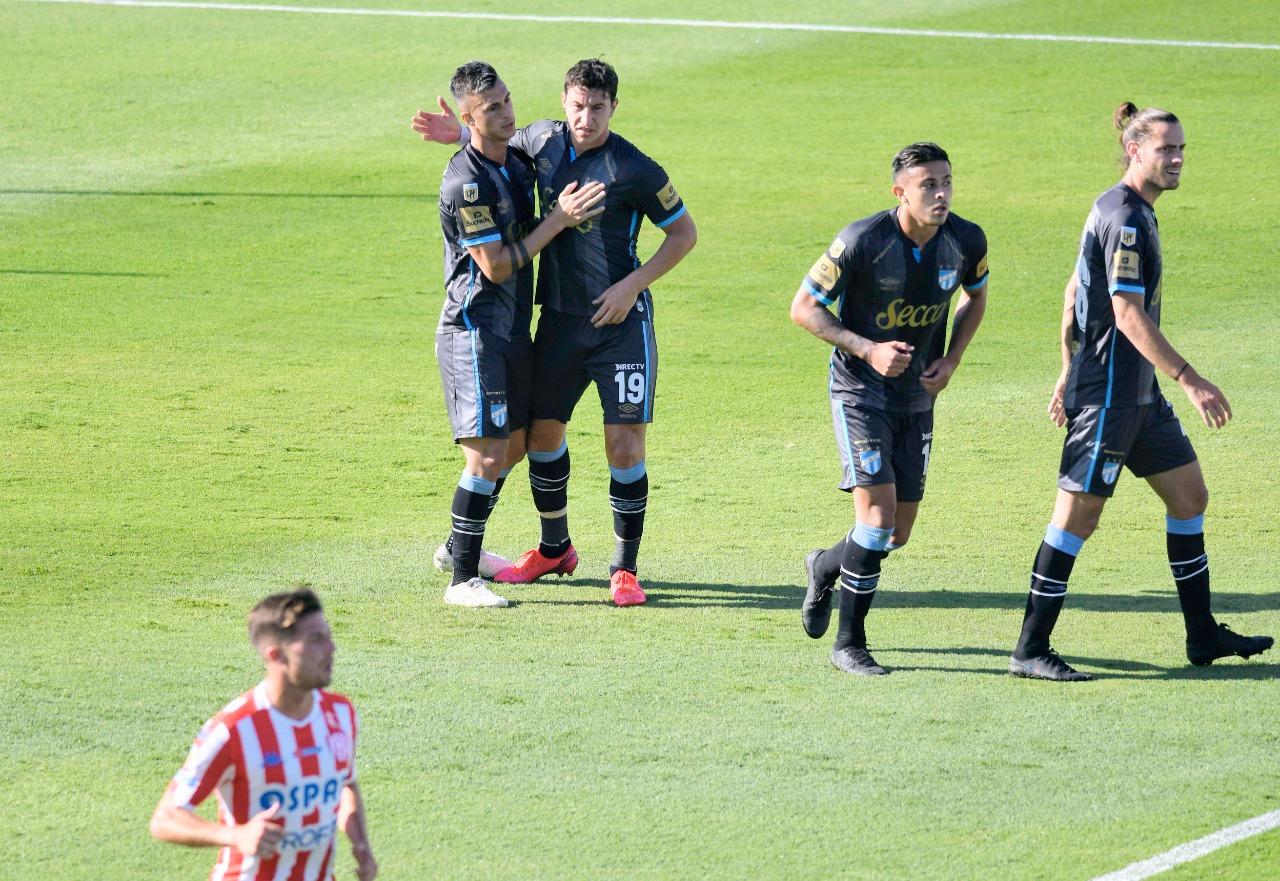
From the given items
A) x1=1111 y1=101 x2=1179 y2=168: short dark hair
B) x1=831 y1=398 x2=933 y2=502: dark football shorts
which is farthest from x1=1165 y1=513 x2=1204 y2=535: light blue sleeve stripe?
x1=1111 y1=101 x2=1179 y2=168: short dark hair

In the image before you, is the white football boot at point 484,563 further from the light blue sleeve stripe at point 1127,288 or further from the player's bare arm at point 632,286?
the light blue sleeve stripe at point 1127,288

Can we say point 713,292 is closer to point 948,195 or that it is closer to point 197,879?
point 948,195

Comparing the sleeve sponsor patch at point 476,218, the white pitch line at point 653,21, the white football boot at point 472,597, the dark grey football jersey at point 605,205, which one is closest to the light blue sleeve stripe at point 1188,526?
the dark grey football jersey at point 605,205

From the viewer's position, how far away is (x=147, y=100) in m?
21.0

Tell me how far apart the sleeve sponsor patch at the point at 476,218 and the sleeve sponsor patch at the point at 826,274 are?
161cm

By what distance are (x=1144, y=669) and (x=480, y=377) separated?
10.3 ft

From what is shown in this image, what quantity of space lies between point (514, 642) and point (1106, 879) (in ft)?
9.92

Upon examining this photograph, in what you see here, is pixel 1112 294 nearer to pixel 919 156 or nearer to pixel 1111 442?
pixel 1111 442

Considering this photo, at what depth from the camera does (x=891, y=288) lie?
7297mm

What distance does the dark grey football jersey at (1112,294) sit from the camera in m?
6.88

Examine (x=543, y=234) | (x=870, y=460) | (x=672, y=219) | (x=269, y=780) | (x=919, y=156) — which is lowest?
(x=269, y=780)

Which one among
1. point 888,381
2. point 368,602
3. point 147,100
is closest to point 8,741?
point 368,602

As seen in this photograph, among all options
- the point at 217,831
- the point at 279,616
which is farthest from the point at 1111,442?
the point at 217,831

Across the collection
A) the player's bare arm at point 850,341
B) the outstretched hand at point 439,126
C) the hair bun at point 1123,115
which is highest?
the hair bun at point 1123,115
